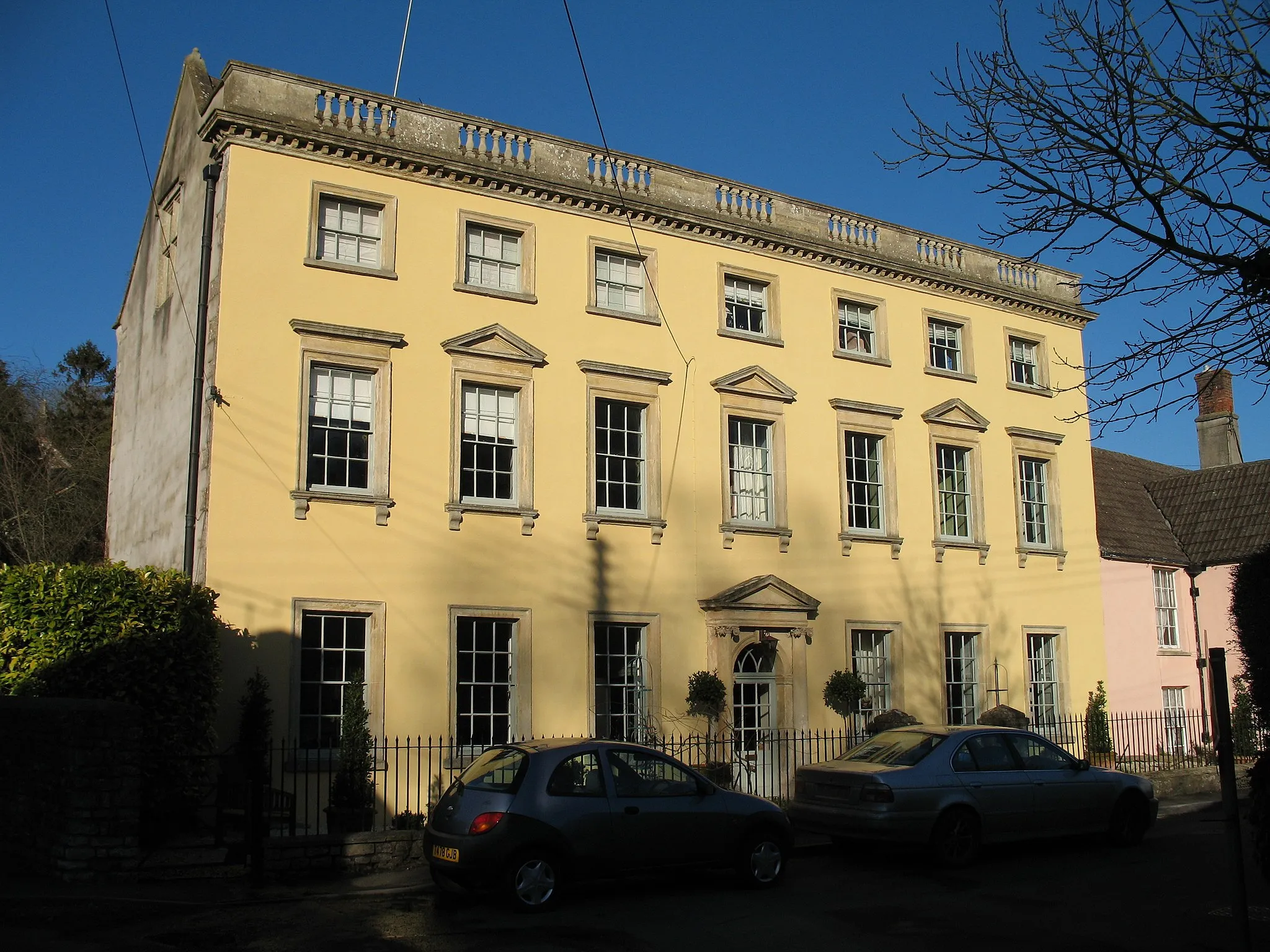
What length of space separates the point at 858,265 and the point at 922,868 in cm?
1323

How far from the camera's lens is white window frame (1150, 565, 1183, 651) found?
28406mm

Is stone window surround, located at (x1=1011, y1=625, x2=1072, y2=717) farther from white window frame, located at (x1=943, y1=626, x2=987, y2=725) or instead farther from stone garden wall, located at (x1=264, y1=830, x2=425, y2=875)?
stone garden wall, located at (x1=264, y1=830, x2=425, y2=875)

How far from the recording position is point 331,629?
1697 centimetres

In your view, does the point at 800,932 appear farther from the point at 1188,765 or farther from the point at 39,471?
the point at 39,471

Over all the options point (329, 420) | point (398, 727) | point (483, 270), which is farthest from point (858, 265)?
point (398, 727)

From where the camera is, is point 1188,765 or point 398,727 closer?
point 398,727

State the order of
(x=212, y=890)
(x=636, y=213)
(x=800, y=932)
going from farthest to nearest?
(x=636, y=213), (x=212, y=890), (x=800, y=932)

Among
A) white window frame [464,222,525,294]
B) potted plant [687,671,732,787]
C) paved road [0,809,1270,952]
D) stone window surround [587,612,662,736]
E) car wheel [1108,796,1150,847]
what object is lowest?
paved road [0,809,1270,952]

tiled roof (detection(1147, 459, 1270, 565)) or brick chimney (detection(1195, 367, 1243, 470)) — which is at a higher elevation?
brick chimney (detection(1195, 367, 1243, 470))

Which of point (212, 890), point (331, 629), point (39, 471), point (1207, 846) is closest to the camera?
point (212, 890)

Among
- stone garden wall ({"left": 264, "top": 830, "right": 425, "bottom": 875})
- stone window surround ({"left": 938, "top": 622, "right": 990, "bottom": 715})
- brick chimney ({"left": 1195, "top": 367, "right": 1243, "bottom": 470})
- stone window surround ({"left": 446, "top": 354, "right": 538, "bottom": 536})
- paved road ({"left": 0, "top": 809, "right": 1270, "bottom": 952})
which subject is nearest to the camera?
paved road ({"left": 0, "top": 809, "right": 1270, "bottom": 952})

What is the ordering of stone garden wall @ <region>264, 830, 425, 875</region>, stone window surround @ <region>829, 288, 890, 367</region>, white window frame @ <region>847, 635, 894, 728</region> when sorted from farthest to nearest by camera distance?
stone window surround @ <region>829, 288, 890, 367</region>
white window frame @ <region>847, 635, 894, 728</region>
stone garden wall @ <region>264, 830, 425, 875</region>

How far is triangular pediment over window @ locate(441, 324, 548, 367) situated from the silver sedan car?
8.07 m

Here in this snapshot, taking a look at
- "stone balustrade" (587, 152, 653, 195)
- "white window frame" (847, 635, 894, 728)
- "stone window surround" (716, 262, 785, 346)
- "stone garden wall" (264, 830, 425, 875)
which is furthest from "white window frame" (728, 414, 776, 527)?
"stone garden wall" (264, 830, 425, 875)
